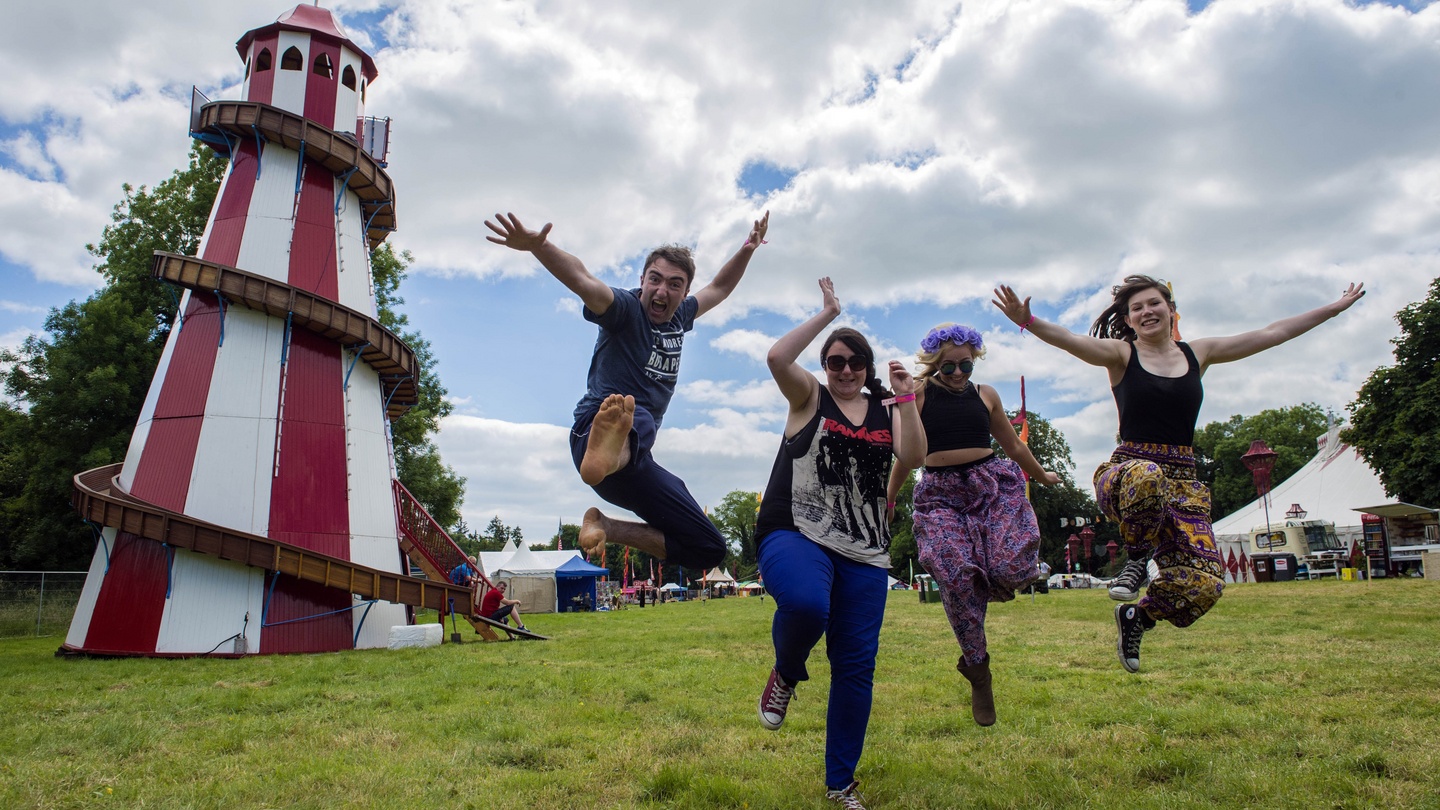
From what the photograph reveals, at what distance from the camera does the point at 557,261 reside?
555 centimetres

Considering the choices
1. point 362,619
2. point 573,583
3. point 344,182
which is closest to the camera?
point 362,619

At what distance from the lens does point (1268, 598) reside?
21.1m

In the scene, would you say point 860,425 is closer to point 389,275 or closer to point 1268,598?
point 1268,598

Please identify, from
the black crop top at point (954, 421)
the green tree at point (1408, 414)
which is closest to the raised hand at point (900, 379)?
the black crop top at point (954, 421)

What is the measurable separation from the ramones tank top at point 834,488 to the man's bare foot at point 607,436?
1.02m

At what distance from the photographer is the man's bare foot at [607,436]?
5449mm

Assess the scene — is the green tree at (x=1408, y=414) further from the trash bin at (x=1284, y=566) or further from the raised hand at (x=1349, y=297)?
the raised hand at (x=1349, y=297)

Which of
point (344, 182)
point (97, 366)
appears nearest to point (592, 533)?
point (344, 182)

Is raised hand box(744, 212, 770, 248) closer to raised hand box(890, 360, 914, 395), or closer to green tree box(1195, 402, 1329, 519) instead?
raised hand box(890, 360, 914, 395)

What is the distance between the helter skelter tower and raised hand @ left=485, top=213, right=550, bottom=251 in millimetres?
15649

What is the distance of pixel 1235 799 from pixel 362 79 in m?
26.9

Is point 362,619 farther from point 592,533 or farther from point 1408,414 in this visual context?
point 1408,414

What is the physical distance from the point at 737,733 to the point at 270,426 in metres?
16.5

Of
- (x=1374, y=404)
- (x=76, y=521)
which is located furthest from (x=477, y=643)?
(x=1374, y=404)
